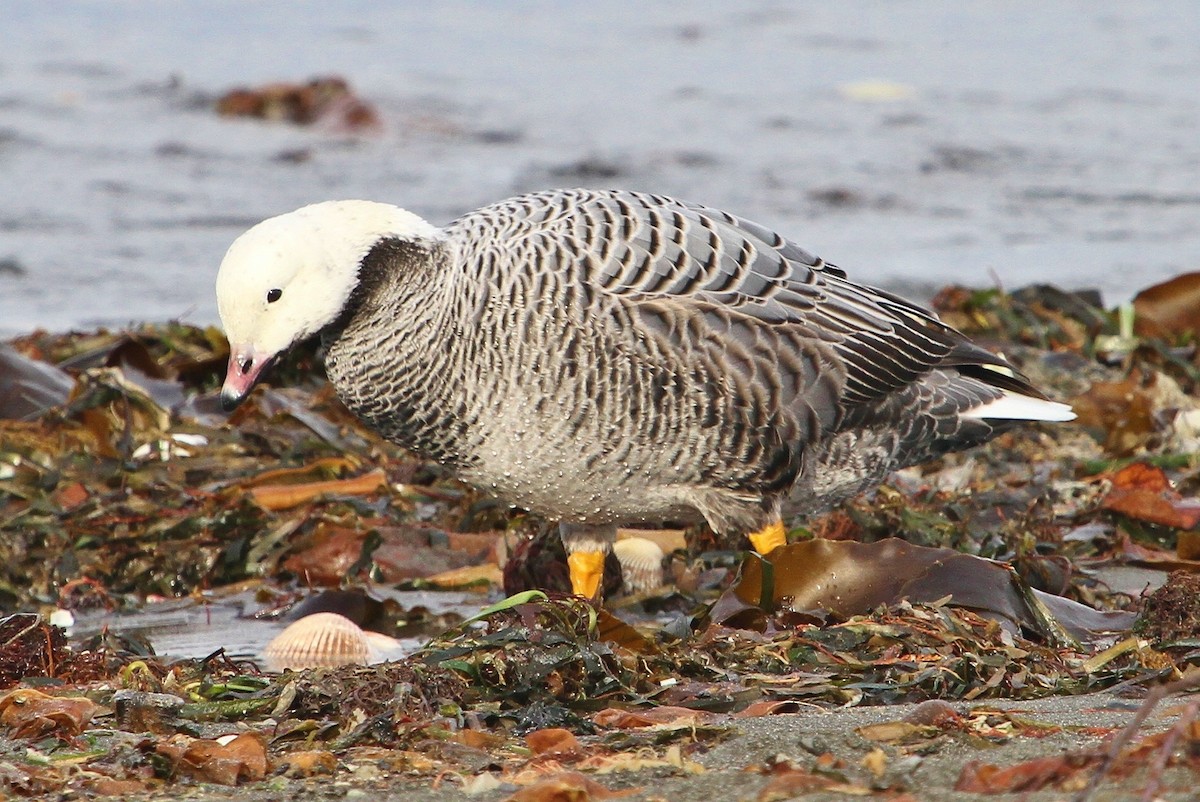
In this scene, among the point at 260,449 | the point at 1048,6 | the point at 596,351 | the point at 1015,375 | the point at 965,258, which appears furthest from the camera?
the point at 1048,6

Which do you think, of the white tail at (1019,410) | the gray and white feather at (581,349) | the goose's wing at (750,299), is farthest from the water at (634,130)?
the gray and white feather at (581,349)

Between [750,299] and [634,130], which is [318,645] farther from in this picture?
[634,130]

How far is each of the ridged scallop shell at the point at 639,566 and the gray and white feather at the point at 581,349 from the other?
34 centimetres

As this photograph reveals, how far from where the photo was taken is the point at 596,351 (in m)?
5.02

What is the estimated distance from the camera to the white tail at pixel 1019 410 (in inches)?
231

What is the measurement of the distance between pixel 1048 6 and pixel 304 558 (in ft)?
62.0

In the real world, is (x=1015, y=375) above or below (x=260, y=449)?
above

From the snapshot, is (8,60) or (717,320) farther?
(8,60)

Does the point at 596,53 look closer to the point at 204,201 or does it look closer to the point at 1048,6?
the point at 1048,6

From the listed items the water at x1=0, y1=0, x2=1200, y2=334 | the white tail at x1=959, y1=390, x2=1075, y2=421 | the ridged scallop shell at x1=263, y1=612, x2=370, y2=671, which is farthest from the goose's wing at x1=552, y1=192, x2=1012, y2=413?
the water at x1=0, y1=0, x2=1200, y2=334

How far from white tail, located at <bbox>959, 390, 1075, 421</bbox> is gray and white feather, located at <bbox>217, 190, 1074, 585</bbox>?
0.51 meters

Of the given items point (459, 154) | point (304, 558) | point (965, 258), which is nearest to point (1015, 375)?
point (304, 558)

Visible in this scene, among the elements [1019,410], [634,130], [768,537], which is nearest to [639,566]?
[768,537]

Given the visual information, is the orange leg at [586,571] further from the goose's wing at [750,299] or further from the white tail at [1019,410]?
the white tail at [1019,410]
